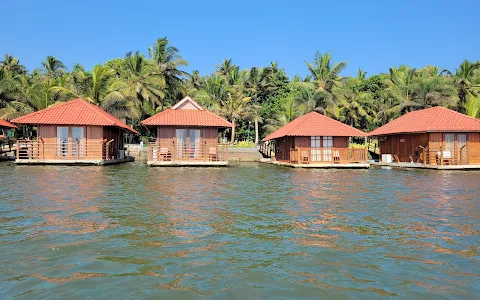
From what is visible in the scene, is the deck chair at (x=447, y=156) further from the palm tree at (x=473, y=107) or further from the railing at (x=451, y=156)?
the palm tree at (x=473, y=107)

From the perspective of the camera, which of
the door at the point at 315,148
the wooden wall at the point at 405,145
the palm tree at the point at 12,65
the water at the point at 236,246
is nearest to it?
the water at the point at 236,246

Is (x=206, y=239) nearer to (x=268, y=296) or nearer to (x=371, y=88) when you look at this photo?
(x=268, y=296)

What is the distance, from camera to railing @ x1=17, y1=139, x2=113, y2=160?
28.1m

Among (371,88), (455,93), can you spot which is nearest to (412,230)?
(455,93)

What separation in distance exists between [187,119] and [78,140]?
8010 millimetres

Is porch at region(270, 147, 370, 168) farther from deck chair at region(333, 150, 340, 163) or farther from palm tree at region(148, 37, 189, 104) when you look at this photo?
palm tree at region(148, 37, 189, 104)

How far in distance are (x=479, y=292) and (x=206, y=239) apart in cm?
453

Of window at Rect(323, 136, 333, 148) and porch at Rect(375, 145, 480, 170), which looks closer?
porch at Rect(375, 145, 480, 170)

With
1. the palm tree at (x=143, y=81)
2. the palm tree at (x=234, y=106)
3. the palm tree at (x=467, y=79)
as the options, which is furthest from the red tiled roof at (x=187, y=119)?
the palm tree at (x=467, y=79)

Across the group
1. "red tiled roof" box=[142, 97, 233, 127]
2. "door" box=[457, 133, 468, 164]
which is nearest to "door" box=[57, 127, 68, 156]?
"red tiled roof" box=[142, 97, 233, 127]

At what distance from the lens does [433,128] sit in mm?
28203

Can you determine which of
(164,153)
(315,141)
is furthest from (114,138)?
(315,141)

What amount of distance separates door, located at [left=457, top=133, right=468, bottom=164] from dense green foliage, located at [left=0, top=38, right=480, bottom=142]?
12.2 m

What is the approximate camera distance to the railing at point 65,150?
28.1 meters
